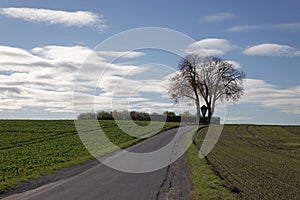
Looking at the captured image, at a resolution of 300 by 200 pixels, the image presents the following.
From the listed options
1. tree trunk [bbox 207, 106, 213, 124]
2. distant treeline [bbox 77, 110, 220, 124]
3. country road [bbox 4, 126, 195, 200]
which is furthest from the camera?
tree trunk [bbox 207, 106, 213, 124]

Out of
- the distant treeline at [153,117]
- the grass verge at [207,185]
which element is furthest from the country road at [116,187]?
the distant treeline at [153,117]

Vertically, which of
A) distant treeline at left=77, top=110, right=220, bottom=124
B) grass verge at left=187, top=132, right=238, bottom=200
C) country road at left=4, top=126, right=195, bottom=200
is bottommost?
country road at left=4, top=126, right=195, bottom=200

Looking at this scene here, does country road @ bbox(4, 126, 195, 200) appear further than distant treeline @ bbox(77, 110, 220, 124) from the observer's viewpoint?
No

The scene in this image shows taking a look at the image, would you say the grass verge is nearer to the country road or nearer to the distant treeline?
the country road

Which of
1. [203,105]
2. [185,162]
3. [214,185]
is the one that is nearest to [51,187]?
[214,185]

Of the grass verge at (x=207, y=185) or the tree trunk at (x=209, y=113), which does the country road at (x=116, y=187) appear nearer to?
the grass verge at (x=207, y=185)

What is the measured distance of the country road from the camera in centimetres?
1289

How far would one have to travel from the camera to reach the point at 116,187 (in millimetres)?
14602

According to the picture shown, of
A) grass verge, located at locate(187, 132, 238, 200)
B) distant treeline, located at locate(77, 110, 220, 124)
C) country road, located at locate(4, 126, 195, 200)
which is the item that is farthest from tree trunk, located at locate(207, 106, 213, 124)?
country road, located at locate(4, 126, 195, 200)

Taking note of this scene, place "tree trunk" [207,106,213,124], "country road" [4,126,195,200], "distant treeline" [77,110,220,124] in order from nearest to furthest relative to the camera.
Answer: "country road" [4,126,195,200] → "distant treeline" [77,110,220,124] → "tree trunk" [207,106,213,124]

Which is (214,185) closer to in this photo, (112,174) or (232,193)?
(232,193)

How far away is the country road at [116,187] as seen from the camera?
42.3ft

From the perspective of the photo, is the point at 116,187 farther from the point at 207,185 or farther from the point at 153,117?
the point at 153,117

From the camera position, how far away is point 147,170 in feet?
63.9
